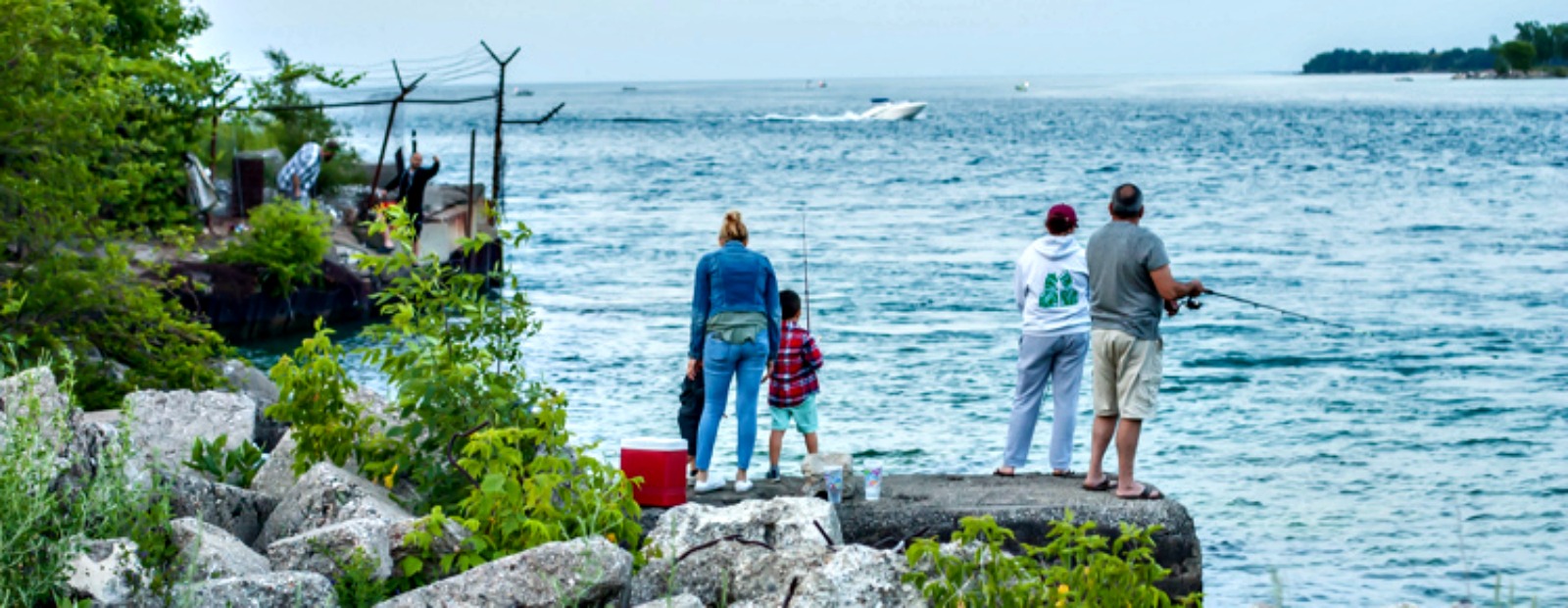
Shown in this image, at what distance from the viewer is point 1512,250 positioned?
35.9 meters

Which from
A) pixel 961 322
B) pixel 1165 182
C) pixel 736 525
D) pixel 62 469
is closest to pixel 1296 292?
pixel 961 322

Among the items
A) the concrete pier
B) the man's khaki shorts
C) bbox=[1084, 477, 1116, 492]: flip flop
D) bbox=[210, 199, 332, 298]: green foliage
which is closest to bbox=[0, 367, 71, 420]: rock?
the concrete pier

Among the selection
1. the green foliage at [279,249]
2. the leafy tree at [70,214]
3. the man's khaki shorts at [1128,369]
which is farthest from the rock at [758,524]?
the green foliage at [279,249]

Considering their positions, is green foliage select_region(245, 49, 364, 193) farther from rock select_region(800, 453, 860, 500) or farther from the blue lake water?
rock select_region(800, 453, 860, 500)

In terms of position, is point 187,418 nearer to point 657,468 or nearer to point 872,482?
point 657,468

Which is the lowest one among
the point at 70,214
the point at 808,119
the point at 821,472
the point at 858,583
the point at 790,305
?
the point at 808,119

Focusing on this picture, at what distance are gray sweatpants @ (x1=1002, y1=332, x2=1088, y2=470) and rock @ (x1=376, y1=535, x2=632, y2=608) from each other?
169 inches

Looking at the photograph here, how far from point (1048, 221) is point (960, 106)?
17206 centimetres

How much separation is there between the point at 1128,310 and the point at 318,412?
13.5 ft

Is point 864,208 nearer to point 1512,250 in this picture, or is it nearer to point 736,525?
point 1512,250

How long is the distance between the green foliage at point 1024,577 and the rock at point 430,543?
1742 mm

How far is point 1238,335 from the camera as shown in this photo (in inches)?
955

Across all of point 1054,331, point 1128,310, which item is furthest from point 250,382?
point 1128,310

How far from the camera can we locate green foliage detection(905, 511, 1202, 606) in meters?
6.25
